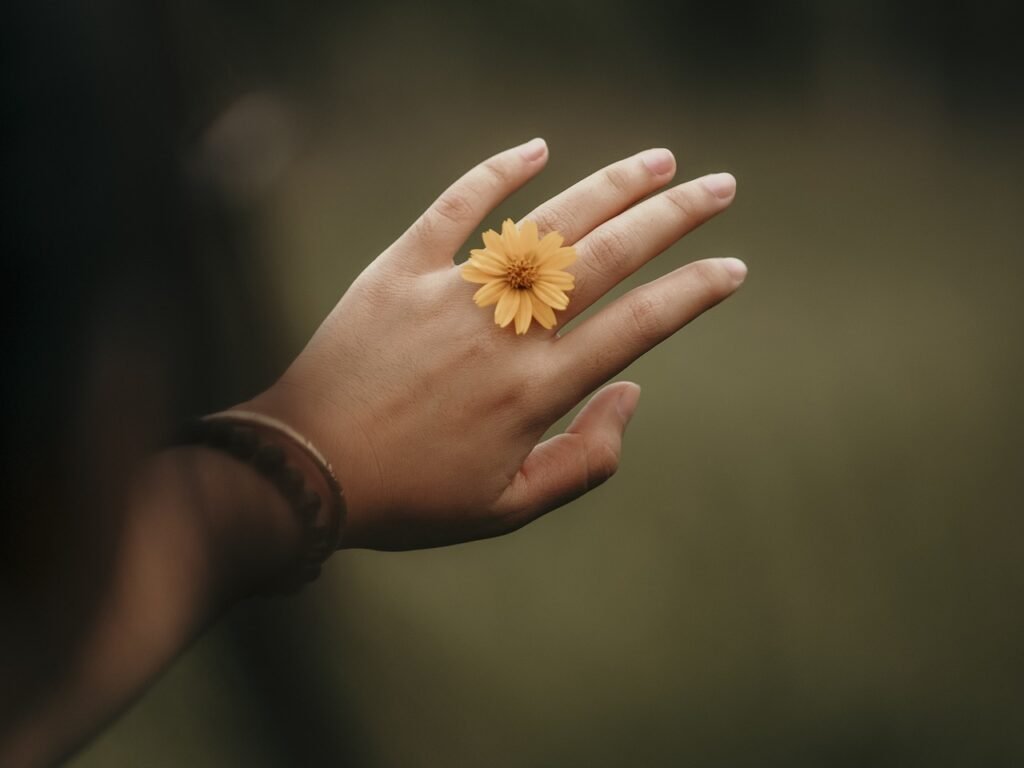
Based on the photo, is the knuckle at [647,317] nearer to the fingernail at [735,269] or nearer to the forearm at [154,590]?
the fingernail at [735,269]

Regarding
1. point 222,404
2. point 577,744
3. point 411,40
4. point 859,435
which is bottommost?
point 577,744

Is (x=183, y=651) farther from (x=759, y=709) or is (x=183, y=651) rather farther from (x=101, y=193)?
(x=759, y=709)

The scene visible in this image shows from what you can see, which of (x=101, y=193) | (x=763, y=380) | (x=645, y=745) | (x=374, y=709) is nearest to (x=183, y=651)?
(x=101, y=193)

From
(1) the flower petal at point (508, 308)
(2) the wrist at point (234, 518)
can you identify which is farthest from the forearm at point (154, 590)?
(1) the flower petal at point (508, 308)

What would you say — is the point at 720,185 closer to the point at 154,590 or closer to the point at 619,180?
the point at 619,180

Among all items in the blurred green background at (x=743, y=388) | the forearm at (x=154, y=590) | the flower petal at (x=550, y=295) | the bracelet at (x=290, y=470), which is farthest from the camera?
the blurred green background at (x=743, y=388)
